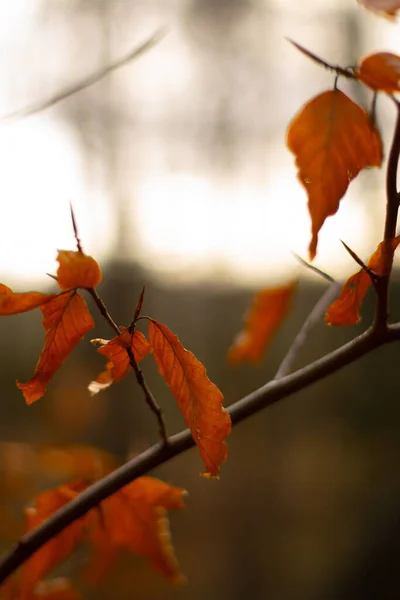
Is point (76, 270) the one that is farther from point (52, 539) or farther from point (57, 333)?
point (52, 539)

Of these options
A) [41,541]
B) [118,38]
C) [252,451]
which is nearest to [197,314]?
[252,451]

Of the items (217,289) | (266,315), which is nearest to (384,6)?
→ (266,315)

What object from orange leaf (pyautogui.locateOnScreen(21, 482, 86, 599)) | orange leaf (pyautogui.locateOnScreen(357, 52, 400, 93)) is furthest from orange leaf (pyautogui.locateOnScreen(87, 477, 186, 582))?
orange leaf (pyautogui.locateOnScreen(357, 52, 400, 93))

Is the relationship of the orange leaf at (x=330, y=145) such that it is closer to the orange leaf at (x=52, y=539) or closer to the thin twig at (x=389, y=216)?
the thin twig at (x=389, y=216)

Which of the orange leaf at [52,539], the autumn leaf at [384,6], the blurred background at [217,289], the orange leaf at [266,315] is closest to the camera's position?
the autumn leaf at [384,6]

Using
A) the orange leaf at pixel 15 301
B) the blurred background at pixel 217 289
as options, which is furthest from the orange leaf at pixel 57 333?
the blurred background at pixel 217 289

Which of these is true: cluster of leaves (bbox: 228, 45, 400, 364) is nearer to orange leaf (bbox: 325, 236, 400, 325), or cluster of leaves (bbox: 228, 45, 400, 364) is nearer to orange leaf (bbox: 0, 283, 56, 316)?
orange leaf (bbox: 325, 236, 400, 325)
